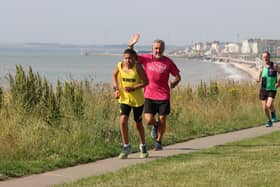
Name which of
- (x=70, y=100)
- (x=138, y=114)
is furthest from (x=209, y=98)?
(x=138, y=114)

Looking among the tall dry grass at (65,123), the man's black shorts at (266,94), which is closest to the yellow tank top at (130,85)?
the tall dry grass at (65,123)

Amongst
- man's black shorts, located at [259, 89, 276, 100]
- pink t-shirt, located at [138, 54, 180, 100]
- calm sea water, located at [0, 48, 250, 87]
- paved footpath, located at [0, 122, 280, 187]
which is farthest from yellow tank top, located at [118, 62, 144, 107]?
man's black shorts, located at [259, 89, 276, 100]

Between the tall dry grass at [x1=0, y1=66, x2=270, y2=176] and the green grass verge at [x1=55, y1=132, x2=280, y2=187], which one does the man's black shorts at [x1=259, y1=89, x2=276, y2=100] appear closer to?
the tall dry grass at [x1=0, y1=66, x2=270, y2=176]

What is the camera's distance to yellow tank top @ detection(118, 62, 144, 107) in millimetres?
8656

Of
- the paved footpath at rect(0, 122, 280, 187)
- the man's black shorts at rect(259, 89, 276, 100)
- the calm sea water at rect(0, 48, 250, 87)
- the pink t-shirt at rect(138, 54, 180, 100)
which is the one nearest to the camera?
the paved footpath at rect(0, 122, 280, 187)

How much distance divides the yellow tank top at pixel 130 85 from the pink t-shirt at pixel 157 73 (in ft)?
1.70

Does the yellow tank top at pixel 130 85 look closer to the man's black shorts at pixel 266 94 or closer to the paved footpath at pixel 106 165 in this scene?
the paved footpath at pixel 106 165

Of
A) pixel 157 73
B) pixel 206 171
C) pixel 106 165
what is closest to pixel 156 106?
pixel 157 73

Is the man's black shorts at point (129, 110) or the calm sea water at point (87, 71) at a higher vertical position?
the man's black shorts at point (129, 110)

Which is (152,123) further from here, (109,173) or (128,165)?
(109,173)

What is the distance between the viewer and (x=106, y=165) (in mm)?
8195

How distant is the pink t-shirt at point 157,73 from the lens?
30.3 feet

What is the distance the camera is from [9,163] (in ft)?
25.6

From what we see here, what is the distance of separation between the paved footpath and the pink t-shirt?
3.14 feet
